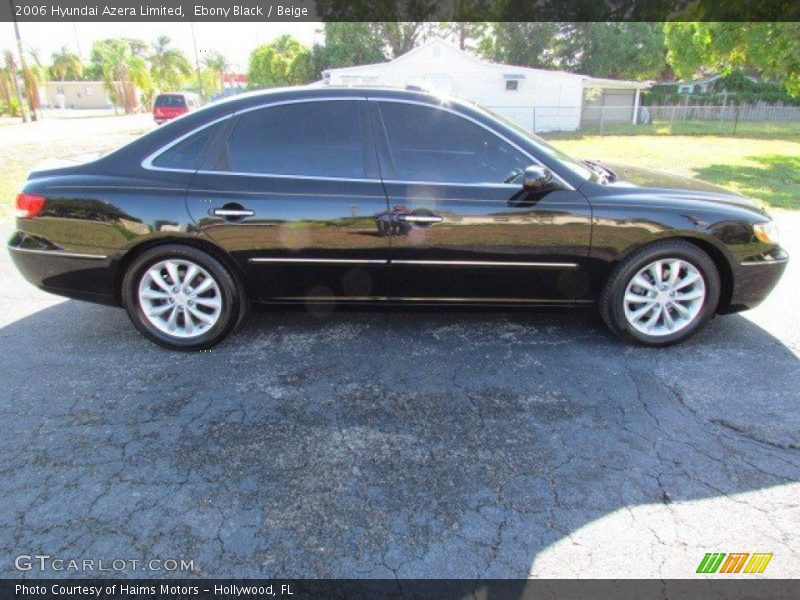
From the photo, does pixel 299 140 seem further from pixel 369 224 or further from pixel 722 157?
pixel 722 157

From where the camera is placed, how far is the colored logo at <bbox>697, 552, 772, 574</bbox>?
6.47 feet

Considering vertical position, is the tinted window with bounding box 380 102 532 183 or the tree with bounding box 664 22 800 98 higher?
the tree with bounding box 664 22 800 98

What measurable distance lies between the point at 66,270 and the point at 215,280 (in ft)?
3.34

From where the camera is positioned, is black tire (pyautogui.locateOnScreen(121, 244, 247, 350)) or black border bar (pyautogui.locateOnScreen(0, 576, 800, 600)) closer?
black border bar (pyautogui.locateOnScreen(0, 576, 800, 600))

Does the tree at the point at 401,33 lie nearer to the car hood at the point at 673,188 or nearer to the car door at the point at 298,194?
the car hood at the point at 673,188

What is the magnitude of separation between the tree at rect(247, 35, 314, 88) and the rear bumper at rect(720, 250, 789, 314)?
39.2 meters

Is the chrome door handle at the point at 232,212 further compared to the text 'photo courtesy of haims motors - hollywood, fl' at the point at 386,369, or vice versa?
the chrome door handle at the point at 232,212

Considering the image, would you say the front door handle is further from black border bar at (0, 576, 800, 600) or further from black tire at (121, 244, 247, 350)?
black border bar at (0, 576, 800, 600)

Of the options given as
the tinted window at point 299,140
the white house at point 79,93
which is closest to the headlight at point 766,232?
the tinted window at point 299,140

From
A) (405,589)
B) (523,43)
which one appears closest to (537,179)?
(405,589)

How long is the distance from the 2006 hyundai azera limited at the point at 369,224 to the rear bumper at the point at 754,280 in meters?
0.01

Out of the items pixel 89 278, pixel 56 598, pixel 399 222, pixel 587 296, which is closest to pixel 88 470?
pixel 56 598

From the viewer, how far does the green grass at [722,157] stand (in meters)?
9.98

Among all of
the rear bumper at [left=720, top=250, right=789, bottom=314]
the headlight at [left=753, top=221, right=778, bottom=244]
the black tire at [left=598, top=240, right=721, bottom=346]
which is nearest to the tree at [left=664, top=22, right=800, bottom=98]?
the headlight at [left=753, top=221, right=778, bottom=244]
